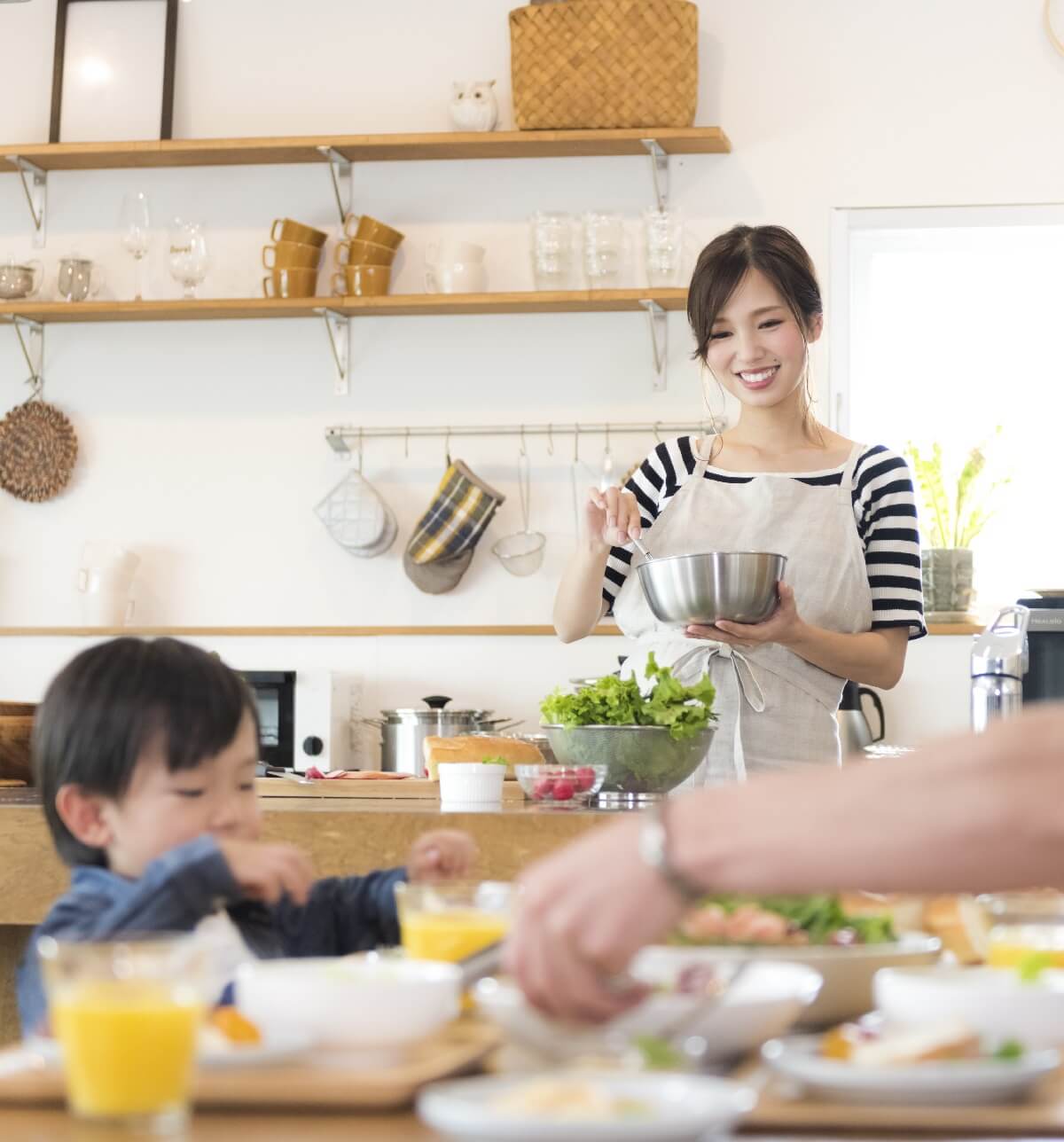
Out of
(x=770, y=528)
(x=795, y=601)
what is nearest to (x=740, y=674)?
(x=795, y=601)

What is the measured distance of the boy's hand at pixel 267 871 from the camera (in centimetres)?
119

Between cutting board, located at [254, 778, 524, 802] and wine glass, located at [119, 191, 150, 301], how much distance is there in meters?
2.37

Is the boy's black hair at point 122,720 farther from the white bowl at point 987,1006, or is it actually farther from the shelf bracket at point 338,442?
the shelf bracket at point 338,442

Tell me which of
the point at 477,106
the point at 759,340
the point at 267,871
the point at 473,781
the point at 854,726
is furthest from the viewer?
the point at 477,106

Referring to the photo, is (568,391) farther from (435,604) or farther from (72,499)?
(72,499)

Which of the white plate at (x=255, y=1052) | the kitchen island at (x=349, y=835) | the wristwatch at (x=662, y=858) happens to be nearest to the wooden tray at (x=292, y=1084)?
the white plate at (x=255, y=1052)

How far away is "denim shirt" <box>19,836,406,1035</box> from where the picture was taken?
1.20 m

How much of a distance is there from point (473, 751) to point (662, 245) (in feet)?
6.66

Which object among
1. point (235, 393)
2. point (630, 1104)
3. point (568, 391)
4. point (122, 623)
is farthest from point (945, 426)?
point (630, 1104)

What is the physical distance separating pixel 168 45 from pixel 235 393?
37.4 inches

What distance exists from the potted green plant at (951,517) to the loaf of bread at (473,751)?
1.99 meters

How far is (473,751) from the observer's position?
2.44 metres

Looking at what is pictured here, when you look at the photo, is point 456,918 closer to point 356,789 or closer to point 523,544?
point 356,789

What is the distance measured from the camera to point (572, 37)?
4.12m
